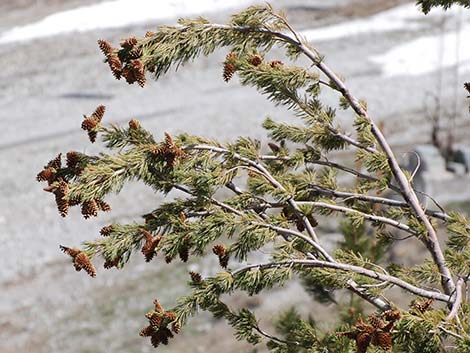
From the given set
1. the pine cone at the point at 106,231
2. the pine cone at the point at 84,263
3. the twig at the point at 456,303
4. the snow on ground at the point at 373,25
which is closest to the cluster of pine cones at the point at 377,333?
the twig at the point at 456,303

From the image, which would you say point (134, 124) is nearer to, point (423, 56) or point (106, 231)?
point (106, 231)

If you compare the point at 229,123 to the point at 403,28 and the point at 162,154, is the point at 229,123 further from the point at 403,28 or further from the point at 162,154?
the point at 162,154

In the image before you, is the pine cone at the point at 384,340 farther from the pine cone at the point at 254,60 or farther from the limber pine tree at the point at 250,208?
the pine cone at the point at 254,60

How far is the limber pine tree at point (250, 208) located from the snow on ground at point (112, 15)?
19.5m

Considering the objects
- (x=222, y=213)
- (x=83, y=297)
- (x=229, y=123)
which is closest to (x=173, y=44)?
(x=222, y=213)

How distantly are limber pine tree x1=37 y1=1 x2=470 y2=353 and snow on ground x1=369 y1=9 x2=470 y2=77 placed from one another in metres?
16.6

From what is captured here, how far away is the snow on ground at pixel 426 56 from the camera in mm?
21469

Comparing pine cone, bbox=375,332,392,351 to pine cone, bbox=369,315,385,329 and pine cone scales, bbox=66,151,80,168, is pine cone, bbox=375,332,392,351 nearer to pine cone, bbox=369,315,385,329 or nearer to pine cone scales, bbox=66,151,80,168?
pine cone, bbox=369,315,385,329

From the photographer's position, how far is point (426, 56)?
22250mm

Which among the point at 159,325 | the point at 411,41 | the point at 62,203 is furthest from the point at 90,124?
the point at 411,41

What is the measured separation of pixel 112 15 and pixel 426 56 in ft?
30.0

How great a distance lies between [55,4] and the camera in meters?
25.2

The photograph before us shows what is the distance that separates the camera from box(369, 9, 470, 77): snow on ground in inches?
845

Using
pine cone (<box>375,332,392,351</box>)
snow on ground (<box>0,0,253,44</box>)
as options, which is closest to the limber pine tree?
pine cone (<box>375,332,392,351</box>)
